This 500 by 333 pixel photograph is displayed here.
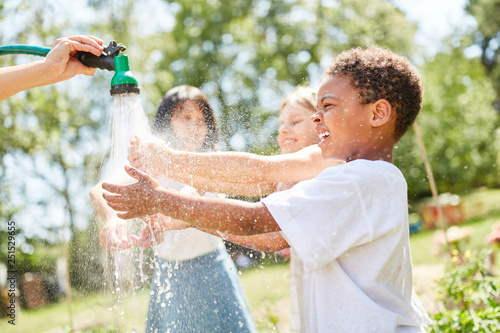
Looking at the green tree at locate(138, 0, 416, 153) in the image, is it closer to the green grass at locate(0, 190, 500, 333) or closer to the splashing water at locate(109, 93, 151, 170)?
the green grass at locate(0, 190, 500, 333)

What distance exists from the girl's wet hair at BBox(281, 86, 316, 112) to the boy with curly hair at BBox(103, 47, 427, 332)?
→ 854 mm

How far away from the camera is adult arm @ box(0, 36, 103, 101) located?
6.93ft

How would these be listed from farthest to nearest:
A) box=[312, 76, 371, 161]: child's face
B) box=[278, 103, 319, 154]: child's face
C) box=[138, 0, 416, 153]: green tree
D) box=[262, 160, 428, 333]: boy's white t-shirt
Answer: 1. box=[138, 0, 416, 153]: green tree
2. box=[278, 103, 319, 154]: child's face
3. box=[312, 76, 371, 161]: child's face
4. box=[262, 160, 428, 333]: boy's white t-shirt

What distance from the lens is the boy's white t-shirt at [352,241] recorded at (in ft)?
4.89

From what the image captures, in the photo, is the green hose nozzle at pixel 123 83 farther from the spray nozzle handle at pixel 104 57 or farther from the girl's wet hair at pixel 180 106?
the girl's wet hair at pixel 180 106

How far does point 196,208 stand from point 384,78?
759 mm

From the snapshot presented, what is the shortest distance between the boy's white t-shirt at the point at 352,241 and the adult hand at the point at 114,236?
725 mm

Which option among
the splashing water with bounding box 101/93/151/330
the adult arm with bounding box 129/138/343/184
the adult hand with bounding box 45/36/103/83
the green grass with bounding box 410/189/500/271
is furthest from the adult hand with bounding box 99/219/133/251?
the green grass with bounding box 410/189/500/271

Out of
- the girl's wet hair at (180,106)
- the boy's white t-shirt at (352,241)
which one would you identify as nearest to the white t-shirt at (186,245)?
the girl's wet hair at (180,106)

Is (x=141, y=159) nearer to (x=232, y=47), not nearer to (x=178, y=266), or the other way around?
(x=178, y=266)

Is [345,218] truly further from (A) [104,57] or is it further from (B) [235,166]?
(A) [104,57]

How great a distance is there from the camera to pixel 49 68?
2.17 metres

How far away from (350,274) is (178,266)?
4.08ft

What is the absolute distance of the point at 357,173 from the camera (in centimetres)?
153
